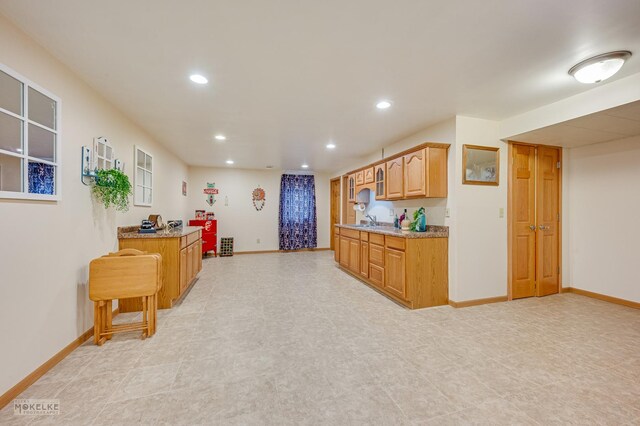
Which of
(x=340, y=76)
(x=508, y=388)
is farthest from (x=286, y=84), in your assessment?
(x=508, y=388)

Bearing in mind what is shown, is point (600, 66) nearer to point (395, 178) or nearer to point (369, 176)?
point (395, 178)

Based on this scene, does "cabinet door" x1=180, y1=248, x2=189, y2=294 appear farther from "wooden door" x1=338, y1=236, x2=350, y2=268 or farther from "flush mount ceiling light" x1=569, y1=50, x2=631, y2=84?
"flush mount ceiling light" x1=569, y1=50, x2=631, y2=84

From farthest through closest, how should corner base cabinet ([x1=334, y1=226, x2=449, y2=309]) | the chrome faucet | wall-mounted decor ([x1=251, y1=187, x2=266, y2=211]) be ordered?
wall-mounted decor ([x1=251, y1=187, x2=266, y2=211]) → the chrome faucet → corner base cabinet ([x1=334, y1=226, x2=449, y2=309])

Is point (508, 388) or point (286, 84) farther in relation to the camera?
point (286, 84)

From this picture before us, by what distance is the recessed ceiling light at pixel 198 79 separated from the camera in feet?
7.50

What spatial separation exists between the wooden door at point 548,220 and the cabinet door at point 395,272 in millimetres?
2062

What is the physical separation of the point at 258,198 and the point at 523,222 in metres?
5.94

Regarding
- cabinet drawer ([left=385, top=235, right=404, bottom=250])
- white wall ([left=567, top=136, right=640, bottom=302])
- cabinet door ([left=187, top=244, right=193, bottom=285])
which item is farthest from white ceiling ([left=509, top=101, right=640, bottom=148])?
cabinet door ([left=187, top=244, right=193, bottom=285])

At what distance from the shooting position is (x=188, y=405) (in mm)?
1560

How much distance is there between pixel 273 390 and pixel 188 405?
51 cm

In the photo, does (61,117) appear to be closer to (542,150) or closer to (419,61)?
(419,61)

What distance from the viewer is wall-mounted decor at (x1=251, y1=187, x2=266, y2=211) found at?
23.8 ft

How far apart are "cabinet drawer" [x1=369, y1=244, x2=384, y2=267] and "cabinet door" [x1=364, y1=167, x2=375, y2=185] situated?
53.6 inches

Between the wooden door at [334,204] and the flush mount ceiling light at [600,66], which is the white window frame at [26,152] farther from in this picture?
the wooden door at [334,204]
